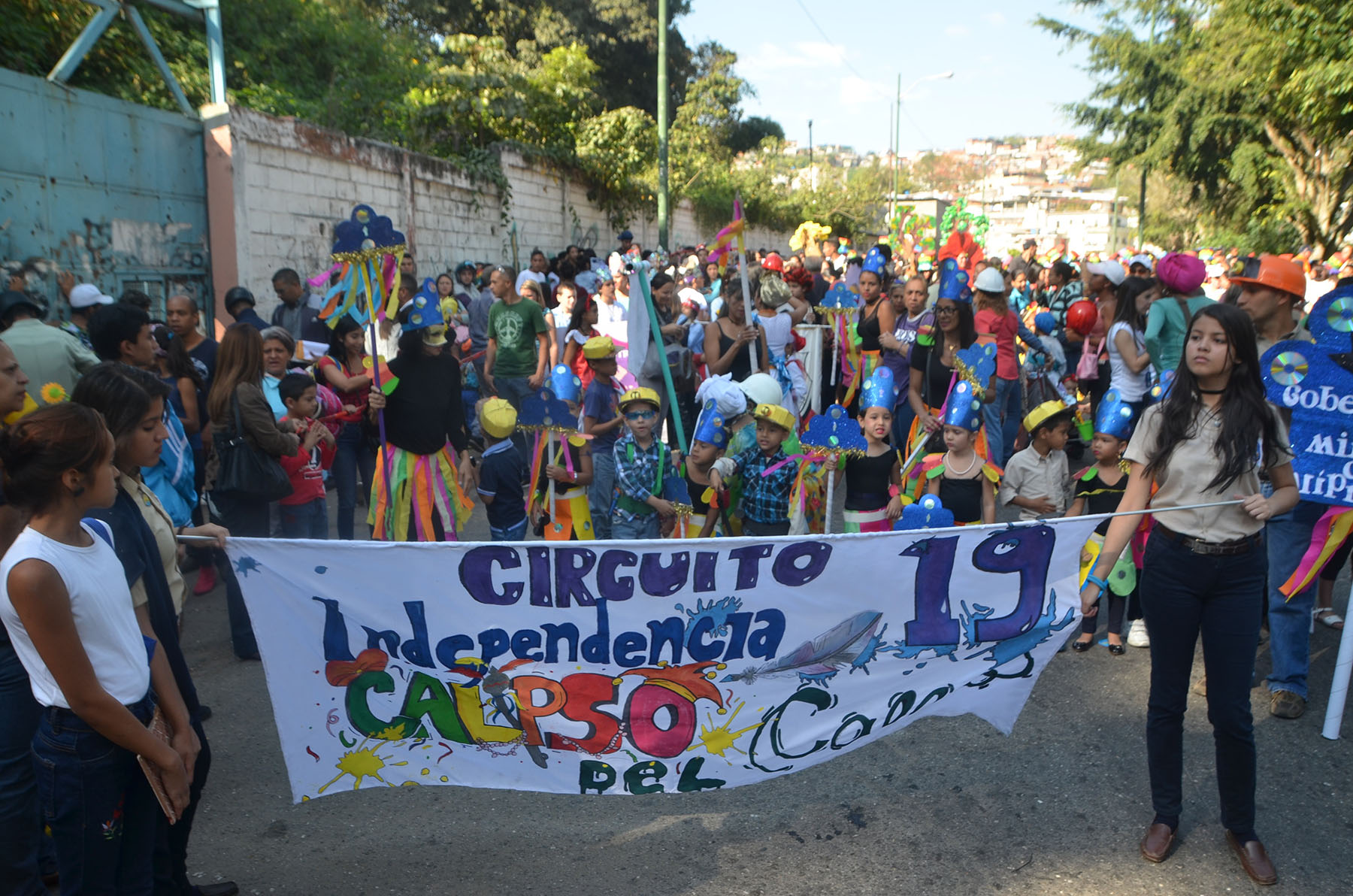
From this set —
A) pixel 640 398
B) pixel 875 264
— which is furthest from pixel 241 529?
pixel 875 264

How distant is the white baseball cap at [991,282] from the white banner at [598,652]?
424 centimetres

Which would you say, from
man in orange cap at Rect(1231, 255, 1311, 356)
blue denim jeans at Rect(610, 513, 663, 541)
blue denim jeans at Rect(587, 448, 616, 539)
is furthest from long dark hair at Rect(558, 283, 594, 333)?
man in orange cap at Rect(1231, 255, 1311, 356)

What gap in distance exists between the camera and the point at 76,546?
7.64 feet

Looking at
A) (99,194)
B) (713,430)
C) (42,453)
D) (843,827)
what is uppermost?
(99,194)

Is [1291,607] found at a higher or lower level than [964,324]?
lower

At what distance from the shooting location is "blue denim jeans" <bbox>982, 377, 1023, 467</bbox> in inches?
277

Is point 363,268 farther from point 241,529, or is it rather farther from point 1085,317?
point 1085,317

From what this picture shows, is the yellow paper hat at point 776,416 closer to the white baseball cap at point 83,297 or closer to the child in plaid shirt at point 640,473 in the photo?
the child in plaid shirt at point 640,473

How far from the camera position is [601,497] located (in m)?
5.56

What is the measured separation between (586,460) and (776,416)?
1.18 meters

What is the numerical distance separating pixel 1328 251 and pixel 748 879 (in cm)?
2610

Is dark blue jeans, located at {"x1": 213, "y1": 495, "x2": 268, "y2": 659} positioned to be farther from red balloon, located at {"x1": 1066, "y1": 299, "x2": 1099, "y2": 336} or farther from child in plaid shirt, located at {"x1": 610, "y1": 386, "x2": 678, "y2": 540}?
red balloon, located at {"x1": 1066, "y1": 299, "x2": 1099, "y2": 336}

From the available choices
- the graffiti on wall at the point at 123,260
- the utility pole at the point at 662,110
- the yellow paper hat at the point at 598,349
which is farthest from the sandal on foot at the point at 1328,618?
the utility pole at the point at 662,110

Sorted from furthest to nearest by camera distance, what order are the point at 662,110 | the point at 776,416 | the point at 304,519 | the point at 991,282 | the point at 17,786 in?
the point at 662,110
the point at 991,282
the point at 304,519
the point at 776,416
the point at 17,786
